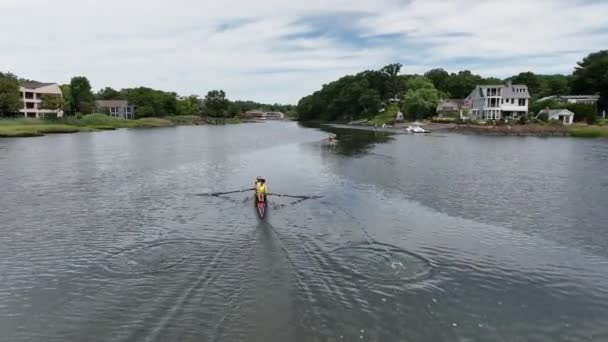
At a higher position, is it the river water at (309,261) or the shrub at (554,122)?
the shrub at (554,122)

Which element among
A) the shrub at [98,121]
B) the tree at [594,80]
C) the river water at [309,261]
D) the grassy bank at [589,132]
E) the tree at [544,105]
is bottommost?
the river water at [309,261]

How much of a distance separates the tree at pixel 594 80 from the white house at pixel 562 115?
868 inches

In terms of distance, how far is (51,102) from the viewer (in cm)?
13938

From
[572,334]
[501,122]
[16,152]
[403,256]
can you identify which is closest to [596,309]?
[572,334]

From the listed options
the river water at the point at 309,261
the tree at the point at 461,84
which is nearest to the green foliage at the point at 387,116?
the tree at the point at 461,84

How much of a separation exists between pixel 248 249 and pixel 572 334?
12.4 meters

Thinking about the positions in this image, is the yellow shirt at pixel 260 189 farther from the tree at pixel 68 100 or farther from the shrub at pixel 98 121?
the tree at pixel 68 100

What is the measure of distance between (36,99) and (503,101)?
5954 inches

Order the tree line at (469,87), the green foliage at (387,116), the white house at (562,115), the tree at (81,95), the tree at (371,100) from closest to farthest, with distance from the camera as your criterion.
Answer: the white house at (562,115), the tree line at (469,87), the tree at (81,95), the green foliage at (387,116), the tree at (371,100)

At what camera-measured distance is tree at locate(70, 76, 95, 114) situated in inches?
6216

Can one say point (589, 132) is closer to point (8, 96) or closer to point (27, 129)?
point (27, 129)

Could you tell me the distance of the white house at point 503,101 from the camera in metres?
121

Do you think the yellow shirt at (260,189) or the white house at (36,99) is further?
the white house at (36,99)

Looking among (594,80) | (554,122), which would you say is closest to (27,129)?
(554,122)
